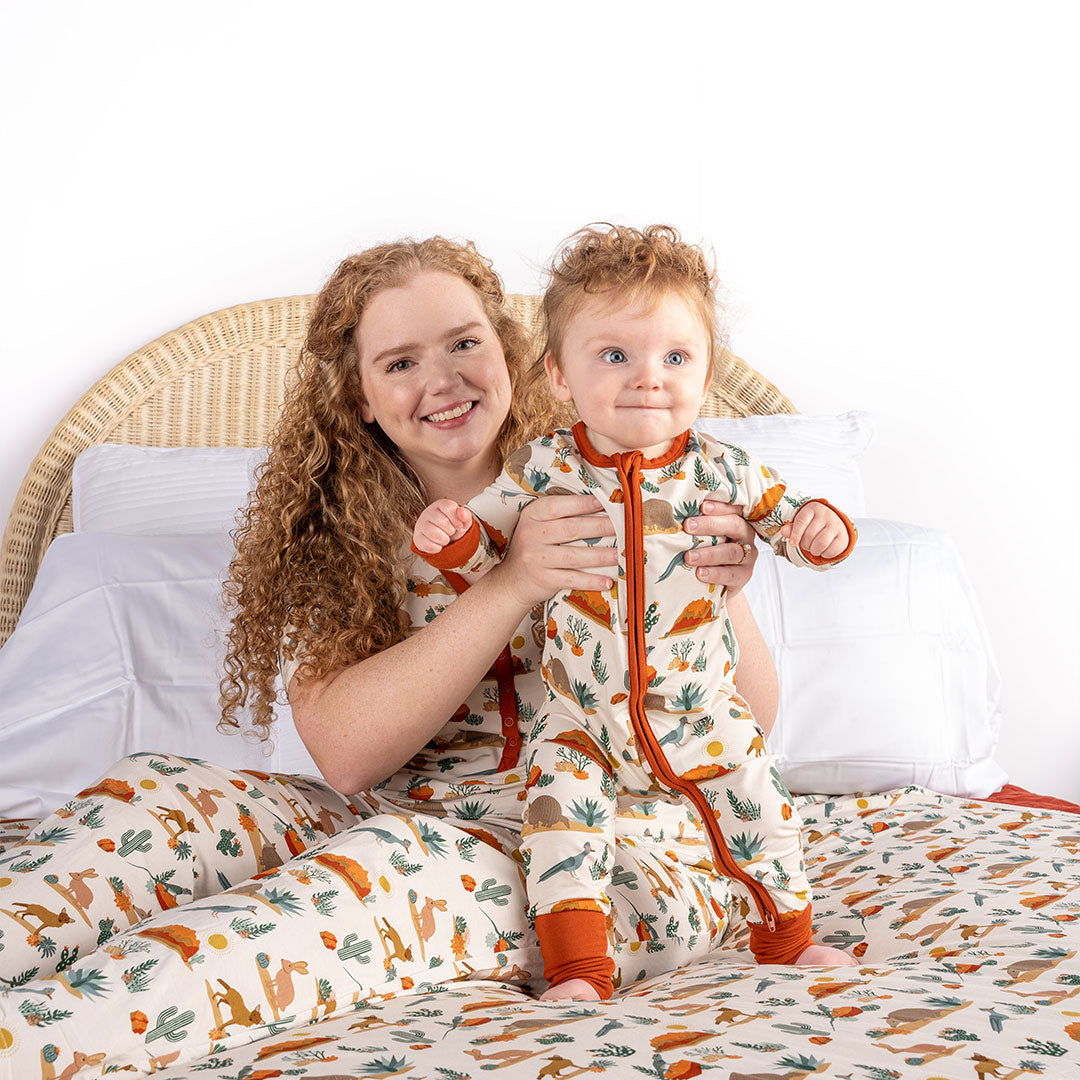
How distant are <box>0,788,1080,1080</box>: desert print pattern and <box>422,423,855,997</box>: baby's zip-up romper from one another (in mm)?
94

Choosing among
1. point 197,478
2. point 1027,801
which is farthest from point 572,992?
point 197,478

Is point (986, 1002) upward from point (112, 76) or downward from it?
downward

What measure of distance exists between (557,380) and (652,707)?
1.25ft

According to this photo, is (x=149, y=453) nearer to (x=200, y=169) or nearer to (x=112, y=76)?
(x=200, y=169)

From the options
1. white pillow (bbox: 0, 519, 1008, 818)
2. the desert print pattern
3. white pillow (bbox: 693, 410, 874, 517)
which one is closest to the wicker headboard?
white pillow (bbox: 0, 519, 1008, 818)

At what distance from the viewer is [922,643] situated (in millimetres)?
1900

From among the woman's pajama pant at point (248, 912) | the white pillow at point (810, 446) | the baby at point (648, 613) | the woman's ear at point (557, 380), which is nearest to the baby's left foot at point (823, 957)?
the baby at point (648, 613)

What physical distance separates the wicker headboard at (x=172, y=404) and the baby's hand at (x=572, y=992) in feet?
5.05

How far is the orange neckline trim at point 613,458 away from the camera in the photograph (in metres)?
1.22

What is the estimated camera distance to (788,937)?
1.15 m

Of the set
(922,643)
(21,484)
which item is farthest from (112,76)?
(922,643)

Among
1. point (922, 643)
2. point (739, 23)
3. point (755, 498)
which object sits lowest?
point (922, 643)

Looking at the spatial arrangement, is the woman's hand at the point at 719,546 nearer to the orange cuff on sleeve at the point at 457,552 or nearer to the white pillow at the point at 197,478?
the orange cuff on sleeve at the point at 457,552

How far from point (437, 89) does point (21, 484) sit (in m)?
1.18
